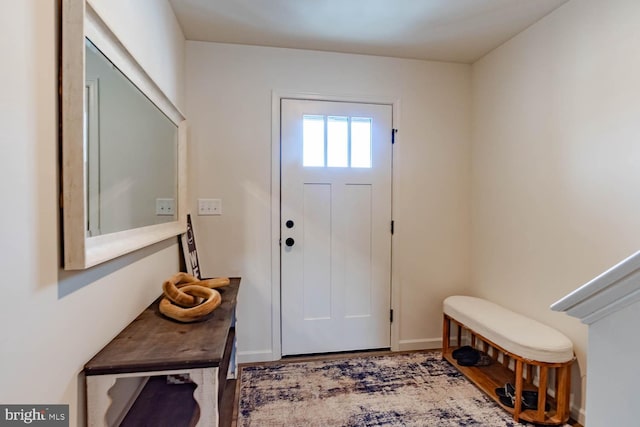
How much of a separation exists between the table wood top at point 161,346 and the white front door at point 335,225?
1201 mm

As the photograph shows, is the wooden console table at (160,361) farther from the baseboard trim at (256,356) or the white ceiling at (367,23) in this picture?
the white ceiling at (367,23)

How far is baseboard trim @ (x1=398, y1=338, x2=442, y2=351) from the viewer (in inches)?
109

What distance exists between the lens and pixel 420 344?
2785 mm

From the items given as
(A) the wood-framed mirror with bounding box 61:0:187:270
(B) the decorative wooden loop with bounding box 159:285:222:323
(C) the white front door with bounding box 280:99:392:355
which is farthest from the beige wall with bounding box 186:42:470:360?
(B) the decorative wooden loop with bounding box 159:285:222:323

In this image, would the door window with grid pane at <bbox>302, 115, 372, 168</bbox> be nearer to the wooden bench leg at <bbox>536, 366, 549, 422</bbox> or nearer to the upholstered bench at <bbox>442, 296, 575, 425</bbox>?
the upholstered bench at <bbox>442, 296, 575, 425</bbox>

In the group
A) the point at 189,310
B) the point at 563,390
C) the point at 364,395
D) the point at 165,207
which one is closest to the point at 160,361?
the point at 189,310

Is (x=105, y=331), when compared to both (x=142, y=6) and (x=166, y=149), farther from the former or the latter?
(x=142, y=6)

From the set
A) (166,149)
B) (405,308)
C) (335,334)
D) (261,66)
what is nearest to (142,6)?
(166,149)

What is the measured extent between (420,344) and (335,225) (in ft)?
4.09

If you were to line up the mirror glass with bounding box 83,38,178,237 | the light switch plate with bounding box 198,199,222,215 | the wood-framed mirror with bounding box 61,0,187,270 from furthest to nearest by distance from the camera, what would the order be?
the light switch plate with bounding box 198,199,222,215 < the mirror glass with bounding box 83,38,178,237 < the wood-framed mirror with bounding box 61,0,187,270

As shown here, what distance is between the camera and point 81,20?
0.89 meters

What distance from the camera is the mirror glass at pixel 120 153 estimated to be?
1006 millimetres

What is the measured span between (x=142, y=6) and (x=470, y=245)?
9.11 feet

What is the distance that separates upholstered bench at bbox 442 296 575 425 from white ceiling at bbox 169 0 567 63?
1935mm
